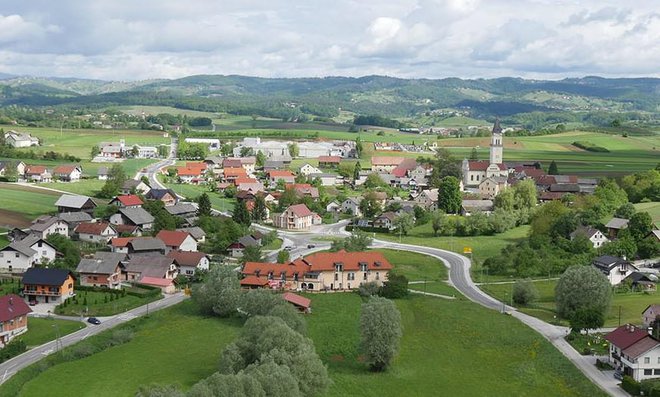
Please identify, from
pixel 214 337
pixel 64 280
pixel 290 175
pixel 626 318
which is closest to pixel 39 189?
pixel 290 175

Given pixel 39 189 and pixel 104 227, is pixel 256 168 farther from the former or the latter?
pixel 104 227

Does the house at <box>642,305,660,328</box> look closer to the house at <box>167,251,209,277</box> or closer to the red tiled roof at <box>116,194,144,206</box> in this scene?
the house at <box>167,251,209,277</box>

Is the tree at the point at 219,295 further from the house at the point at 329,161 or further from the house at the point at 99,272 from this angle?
the house at the point at 329,161

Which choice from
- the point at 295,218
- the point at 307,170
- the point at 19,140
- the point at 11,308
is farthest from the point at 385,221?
the point at 19,140

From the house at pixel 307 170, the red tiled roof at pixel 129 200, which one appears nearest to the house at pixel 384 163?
the house at pixel 307 170

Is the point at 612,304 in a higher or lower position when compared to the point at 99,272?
lower

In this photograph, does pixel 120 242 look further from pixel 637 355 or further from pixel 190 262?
pixel 637 355
